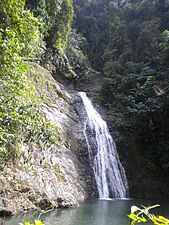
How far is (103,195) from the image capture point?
9.78 meters

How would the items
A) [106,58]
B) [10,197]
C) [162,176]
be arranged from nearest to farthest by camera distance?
[10,197] → [162,176] → [106,58]

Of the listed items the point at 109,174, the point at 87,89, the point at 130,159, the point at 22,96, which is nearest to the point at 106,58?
the point at 87,89

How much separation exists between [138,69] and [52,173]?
35.1 ft

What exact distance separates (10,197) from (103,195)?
524cm

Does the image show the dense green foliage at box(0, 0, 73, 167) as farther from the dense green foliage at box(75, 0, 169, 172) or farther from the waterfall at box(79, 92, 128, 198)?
the dense green foliage at box(75, 0, 169, 172)

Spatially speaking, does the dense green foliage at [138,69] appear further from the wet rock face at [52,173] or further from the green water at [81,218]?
the green water at [81,218]

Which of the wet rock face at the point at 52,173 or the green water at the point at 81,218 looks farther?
the wet rock face at the point at 52,173

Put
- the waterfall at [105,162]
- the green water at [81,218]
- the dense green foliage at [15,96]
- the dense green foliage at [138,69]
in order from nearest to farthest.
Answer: the dense green foliage at [15,96], the green water at [81,218], the waterfall at [105,162], the dense green foliage at [138,69]

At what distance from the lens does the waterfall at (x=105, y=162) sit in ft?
33.2

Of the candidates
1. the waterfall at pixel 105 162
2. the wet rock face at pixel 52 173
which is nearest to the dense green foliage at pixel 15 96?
the wet rock face at pixel 52 173

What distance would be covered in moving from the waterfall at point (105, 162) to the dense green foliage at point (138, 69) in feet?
3.78

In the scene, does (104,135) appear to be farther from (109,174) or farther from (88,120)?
(109,174)

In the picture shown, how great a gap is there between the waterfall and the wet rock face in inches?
16.6

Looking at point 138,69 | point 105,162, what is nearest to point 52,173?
point 105,162
